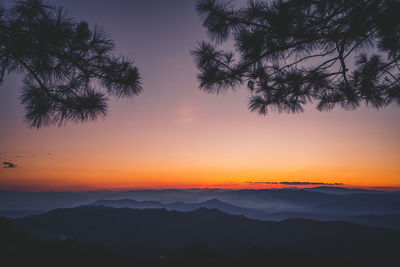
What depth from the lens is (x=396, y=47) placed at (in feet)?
13.3

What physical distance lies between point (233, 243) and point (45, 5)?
150498 millimetres

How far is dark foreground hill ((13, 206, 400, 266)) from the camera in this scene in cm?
11650

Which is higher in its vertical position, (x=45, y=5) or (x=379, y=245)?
(x=45, y=5)

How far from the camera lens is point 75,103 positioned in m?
3.20

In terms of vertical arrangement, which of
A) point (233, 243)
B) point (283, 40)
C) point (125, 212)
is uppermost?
point (283, 40)

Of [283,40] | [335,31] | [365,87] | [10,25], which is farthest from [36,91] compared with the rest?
[365,87]

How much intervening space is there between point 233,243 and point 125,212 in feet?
298

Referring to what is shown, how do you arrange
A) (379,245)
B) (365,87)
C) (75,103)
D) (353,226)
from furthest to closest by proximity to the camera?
(353,226), (379,245), (365,87), (75,103)

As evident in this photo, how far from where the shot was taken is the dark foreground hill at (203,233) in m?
116

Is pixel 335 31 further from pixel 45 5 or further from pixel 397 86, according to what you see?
pixel 45 5

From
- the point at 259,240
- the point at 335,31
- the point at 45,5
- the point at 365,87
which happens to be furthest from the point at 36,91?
the point at 259,240

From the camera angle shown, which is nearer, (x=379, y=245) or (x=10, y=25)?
(x=10, y=25)

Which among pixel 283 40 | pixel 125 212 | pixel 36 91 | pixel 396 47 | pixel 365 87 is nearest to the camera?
pixel 36 91

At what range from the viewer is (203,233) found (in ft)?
488
